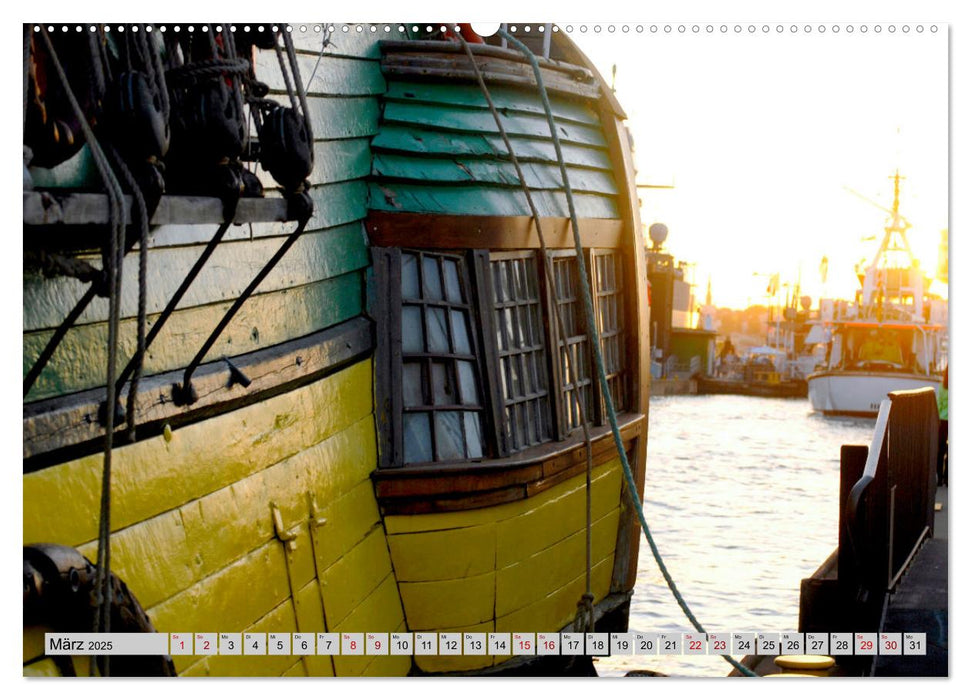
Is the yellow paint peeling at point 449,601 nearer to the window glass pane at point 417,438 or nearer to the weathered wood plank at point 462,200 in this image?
the window glass pane at point 417,438

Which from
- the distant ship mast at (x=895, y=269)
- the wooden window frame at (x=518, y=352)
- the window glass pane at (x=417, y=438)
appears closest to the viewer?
the window glass pane at (x=417, y=438)

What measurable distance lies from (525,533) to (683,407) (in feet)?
95.8

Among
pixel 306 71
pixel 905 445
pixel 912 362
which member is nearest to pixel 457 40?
pixel 306 71

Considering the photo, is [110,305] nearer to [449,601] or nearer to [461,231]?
[461,231]

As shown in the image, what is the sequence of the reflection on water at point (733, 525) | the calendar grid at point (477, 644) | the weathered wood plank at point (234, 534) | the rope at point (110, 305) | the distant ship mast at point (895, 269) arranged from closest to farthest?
the rope at point (110, 305)
the calendar grid at point (477, 644)
the weathered wood plank at point (234, 534)
the distant ship mast at point (895, 269)
the reflection on water at point (733, 525)

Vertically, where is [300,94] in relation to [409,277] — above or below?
above

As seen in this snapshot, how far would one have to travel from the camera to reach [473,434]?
4.57 metres

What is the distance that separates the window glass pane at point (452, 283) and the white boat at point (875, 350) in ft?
17.0

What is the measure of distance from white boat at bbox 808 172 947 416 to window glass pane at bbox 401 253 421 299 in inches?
213

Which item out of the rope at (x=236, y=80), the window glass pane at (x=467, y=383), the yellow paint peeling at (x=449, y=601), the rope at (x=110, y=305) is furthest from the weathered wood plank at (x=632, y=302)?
the rope at (x=110, y=305)

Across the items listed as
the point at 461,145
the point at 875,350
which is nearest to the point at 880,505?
the point at 461,145

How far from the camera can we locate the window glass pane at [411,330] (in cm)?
431

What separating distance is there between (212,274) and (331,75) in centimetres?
99

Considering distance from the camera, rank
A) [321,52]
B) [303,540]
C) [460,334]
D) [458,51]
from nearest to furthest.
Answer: [303,540]
[321,52]
[460,334]
[458,51]
